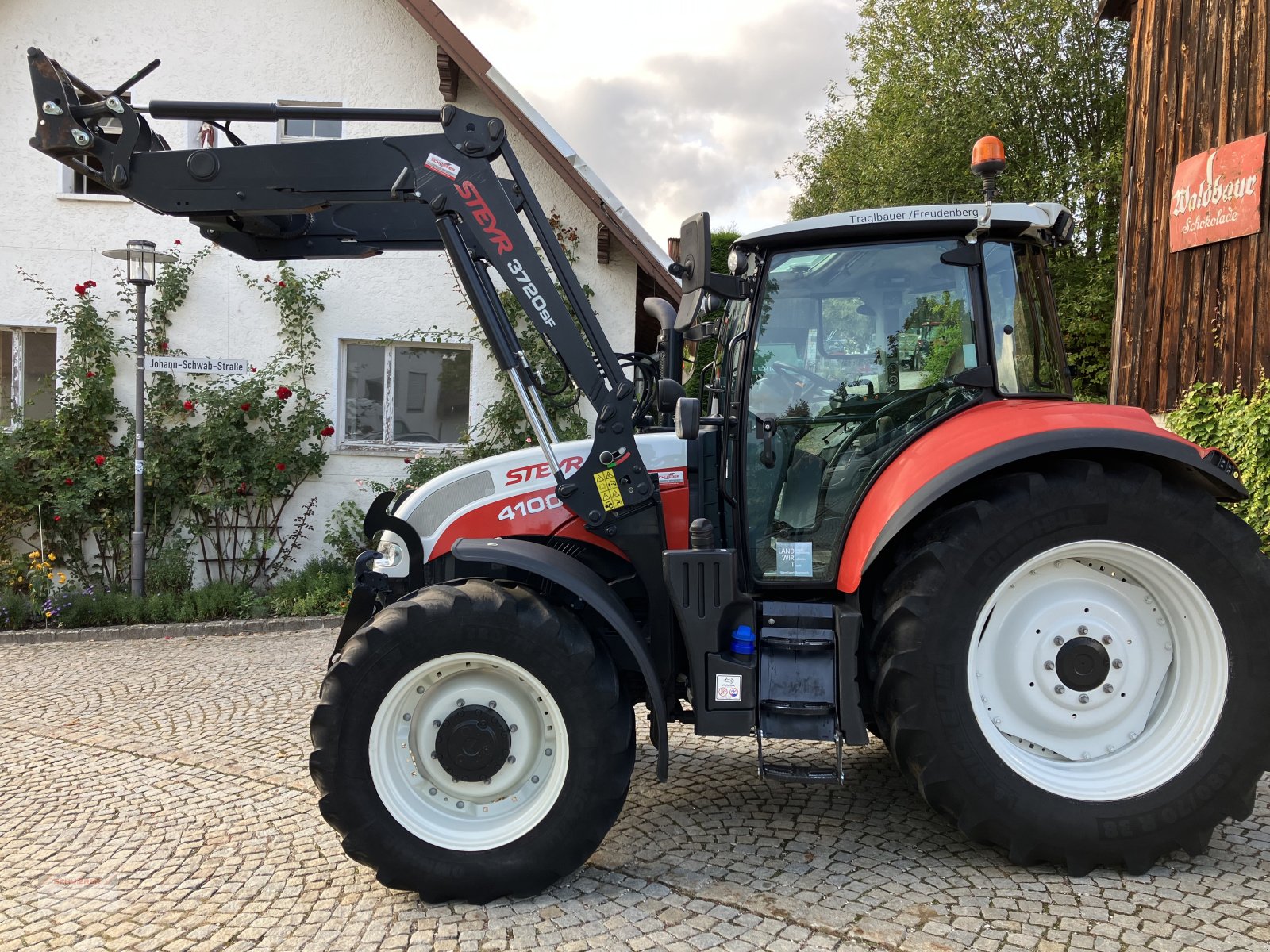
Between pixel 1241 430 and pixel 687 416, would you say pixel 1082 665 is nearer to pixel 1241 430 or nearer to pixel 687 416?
pixel 687 416

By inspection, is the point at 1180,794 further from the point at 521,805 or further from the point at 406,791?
the point at 406,791

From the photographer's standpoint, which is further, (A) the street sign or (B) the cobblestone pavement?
(A) the street sign

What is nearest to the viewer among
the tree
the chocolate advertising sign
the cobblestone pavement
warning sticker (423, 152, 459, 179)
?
the cobblestone pavement

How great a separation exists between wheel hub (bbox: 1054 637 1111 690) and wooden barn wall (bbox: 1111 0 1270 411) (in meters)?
4.85

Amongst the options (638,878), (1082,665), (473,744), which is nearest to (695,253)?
(473,744)

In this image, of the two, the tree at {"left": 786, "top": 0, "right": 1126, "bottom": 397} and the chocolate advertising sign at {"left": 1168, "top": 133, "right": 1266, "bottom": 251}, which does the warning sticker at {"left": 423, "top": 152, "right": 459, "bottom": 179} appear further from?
the tree at {"left": 786, "top": 0, "right": 1126, "bottom": 397}

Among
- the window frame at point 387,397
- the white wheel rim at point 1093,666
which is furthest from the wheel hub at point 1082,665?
the window frame at point 387,397

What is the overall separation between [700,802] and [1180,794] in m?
1.72

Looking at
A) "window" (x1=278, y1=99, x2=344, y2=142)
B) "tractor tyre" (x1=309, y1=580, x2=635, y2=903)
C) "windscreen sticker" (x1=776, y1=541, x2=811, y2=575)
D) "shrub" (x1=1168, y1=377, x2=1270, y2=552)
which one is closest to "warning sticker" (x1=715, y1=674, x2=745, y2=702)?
"tractor tyre" (x1=309, y1=580, x2=635, y2=903)

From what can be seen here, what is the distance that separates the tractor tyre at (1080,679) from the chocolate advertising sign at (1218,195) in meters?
5.12

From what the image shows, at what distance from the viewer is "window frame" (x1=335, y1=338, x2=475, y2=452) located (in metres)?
9.47

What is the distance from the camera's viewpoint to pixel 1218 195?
24.0ft

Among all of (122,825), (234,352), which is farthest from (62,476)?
(122,825)

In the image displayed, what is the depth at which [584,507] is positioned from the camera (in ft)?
11.1
